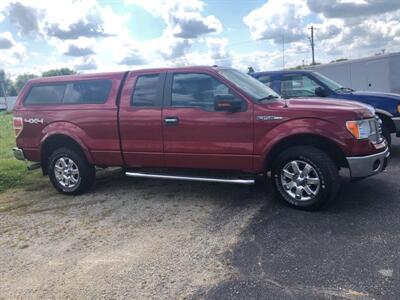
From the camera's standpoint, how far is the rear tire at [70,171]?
21.2ft

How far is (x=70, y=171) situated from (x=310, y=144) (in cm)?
374

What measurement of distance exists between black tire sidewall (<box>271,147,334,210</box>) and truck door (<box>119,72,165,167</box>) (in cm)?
172

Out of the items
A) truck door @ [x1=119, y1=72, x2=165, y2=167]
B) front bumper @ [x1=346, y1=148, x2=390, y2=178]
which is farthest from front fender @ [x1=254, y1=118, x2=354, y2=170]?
truck door @ [x1=119, y1=72, x2=165, y2=167]

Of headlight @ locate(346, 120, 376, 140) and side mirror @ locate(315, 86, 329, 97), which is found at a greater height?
side mirror @ locate(315, 86, 329, 97)

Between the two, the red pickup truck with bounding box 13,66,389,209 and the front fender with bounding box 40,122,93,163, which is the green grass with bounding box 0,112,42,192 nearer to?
the red pickup truck with bounding box 13,66,389,209

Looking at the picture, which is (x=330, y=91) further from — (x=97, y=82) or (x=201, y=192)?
(x=97, y=82)

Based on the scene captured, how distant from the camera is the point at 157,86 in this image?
5926 mm

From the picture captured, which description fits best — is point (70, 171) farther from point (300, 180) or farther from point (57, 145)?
point (300, 180)

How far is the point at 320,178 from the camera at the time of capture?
196 inches

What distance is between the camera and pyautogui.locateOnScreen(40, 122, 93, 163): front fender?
6.39 m

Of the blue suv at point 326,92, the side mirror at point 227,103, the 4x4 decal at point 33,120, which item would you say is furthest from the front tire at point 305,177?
the 4x4 decal at point 33,120

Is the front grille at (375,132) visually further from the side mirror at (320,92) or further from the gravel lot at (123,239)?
the side mirror at (320,92)

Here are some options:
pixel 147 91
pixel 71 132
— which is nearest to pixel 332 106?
pixel 147 91

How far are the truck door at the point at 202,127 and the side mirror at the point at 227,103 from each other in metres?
0.07
